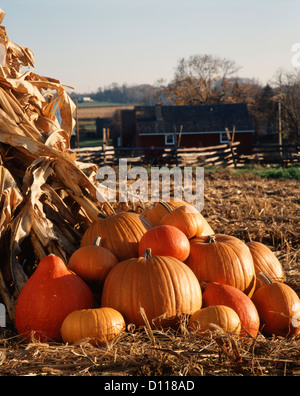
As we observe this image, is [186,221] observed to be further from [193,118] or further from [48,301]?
[193,118]

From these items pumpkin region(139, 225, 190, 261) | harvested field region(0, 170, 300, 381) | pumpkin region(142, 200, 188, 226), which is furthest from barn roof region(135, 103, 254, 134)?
harvested field region(0, 170, 300, 381)

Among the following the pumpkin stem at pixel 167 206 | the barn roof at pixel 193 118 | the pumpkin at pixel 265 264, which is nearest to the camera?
the pumpkin at pixel 265 264

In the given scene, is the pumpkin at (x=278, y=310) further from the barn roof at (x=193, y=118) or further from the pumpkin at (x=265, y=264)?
the barn roof at (x=193, y=118)

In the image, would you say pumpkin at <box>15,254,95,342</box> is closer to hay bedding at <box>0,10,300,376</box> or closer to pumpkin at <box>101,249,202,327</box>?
hay bedding at <box>0,10,300,376</box>

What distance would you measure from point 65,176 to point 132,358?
231cm

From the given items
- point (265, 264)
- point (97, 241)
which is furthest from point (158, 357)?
point (265, 264)

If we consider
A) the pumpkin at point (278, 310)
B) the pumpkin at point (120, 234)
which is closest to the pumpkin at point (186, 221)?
the pumpkin at point (120, 234)

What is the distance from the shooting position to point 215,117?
127ft

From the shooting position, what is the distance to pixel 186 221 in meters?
3.79

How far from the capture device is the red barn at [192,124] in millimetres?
37037

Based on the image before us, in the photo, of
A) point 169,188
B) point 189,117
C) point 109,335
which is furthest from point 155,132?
point 109,335

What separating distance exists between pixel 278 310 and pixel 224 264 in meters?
0.52

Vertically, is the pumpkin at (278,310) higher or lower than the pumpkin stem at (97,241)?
lower

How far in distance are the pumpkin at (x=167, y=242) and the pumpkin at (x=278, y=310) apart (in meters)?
0.68
